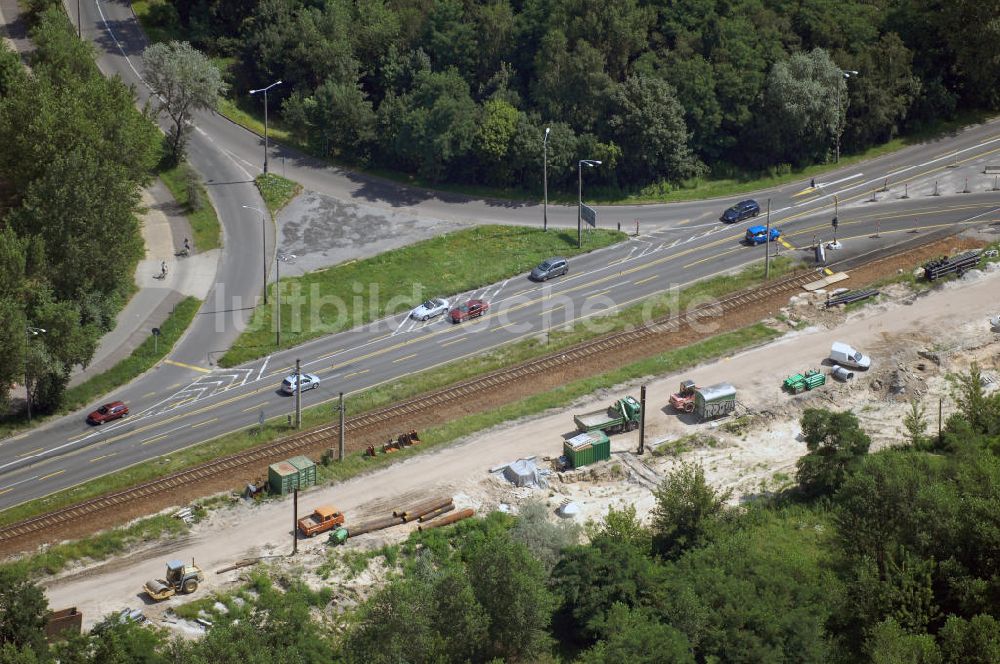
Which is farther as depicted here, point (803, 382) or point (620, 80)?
point (620, 80)

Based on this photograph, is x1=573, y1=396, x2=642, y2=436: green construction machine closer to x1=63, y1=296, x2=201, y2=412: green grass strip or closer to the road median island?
the road median island

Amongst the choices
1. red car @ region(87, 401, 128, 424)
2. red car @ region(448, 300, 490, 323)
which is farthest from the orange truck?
red car @ region(448, 300, 490, 323)

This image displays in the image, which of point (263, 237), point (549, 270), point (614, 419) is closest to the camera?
point (614, 419)

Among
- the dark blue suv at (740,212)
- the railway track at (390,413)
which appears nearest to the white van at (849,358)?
the railway track at (390,413)

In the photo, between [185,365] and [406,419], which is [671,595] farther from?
[185,365]

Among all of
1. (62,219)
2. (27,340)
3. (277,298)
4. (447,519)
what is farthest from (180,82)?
(447,519)

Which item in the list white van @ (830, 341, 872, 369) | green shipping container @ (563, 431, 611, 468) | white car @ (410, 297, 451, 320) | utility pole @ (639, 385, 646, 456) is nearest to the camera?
green shipping container @ (563, 431, 611, 468)

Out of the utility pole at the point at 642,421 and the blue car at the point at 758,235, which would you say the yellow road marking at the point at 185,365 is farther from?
the blue car at the point at 758,235
